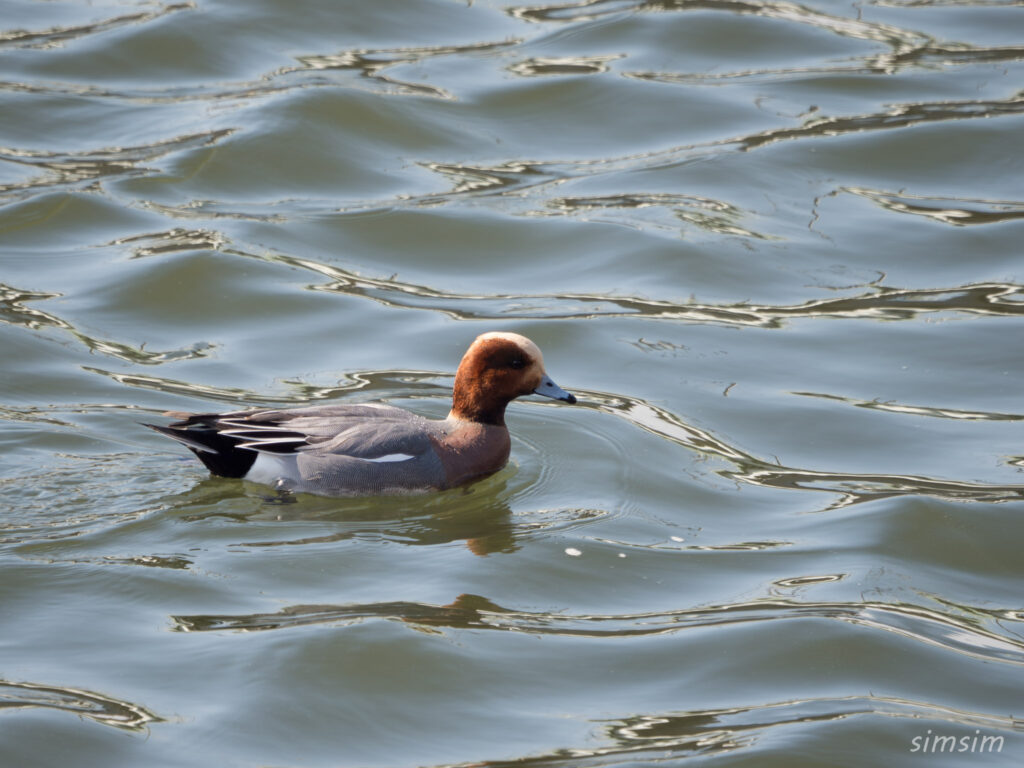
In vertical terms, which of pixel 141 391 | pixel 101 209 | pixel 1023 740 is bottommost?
pixel 1023 740

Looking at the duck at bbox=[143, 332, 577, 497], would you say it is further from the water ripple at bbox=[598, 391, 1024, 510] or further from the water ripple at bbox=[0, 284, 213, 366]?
the water ripple at bbox=[0, 284, 213, 366]

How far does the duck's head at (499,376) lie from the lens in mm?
7141

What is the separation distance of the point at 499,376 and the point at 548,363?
1420mm

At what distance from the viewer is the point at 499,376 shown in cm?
718

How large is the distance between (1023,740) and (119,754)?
3.02 m

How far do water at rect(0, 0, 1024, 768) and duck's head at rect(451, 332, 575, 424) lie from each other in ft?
1.30

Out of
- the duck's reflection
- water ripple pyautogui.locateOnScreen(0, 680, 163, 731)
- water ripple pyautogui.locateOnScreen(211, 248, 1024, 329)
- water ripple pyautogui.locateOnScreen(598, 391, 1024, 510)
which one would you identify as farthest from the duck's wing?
water ripple pyautogui.locateOnScreen(211, 248, 1024, 329)

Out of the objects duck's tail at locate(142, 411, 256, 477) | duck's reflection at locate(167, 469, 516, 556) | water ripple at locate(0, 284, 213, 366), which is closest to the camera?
duck's reflection at locate(167, 469, 516, 556)

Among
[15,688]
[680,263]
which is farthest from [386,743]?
[680,263]

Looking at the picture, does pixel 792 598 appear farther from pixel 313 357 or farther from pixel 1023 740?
pixel 313 357

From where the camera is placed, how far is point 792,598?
595 centimetres

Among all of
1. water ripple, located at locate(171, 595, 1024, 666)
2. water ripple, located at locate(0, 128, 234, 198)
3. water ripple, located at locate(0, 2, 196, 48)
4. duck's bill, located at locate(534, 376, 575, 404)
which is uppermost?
water ripple, located at locate(0, 2, 196, 48)

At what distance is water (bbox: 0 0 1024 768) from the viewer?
522 cm

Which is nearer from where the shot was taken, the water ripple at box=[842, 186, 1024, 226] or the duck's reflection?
Result: the duck's reflection
